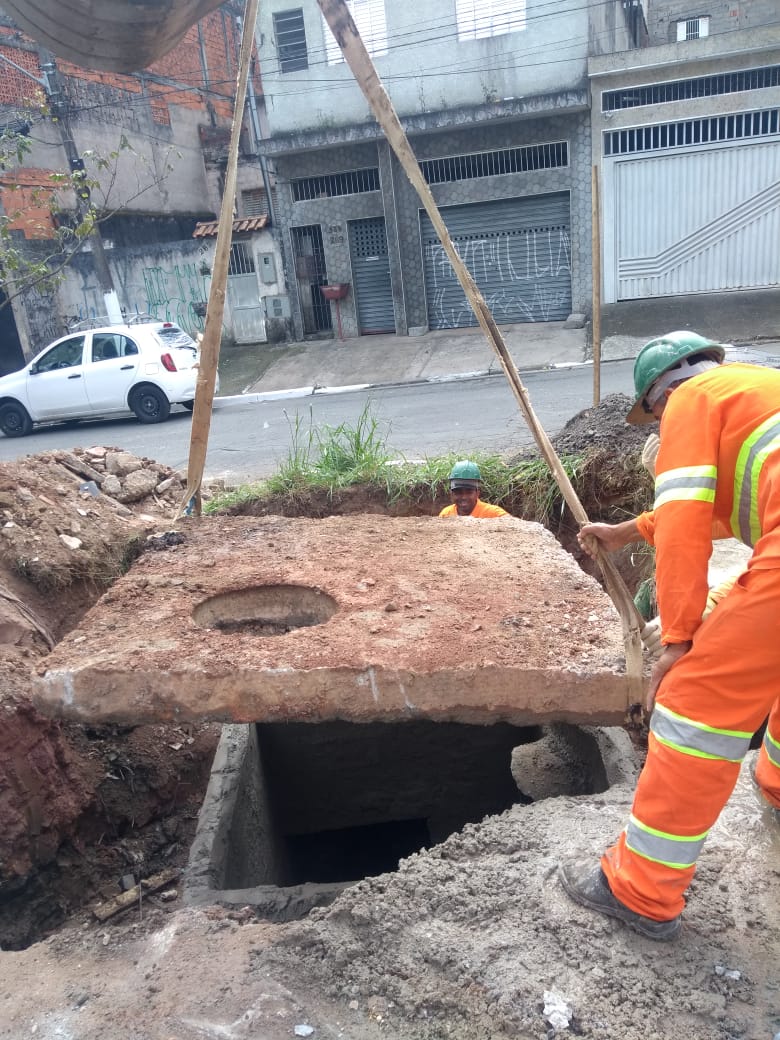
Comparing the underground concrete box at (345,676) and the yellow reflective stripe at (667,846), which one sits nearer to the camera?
the yellow reflective stripe at (667,846)

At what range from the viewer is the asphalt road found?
26.3 ft

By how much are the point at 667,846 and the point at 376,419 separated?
→ 24.5 ft

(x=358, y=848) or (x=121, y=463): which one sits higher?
(x=121, y=463)

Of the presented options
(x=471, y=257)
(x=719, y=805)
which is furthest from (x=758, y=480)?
(x=471, y=257)

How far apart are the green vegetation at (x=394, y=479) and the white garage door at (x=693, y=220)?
957 cm

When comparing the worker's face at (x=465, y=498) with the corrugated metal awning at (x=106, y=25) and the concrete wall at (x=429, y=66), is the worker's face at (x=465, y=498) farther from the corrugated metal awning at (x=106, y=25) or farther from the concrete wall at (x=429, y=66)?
the concrete wall at (x=429, y=66)

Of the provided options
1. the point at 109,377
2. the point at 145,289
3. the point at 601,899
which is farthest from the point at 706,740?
the point at 145,289

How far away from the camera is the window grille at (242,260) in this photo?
627 inches

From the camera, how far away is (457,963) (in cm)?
197

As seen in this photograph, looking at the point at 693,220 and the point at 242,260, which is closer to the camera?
the point at 693,220

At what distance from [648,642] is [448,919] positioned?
108cm

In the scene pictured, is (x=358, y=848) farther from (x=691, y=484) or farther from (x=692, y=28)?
(x=692, y=28)

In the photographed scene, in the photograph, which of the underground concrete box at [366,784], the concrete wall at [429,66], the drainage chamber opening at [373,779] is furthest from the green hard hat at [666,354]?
the concrete wall at [429,66]

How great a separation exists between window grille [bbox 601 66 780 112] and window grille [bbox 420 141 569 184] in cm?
107
